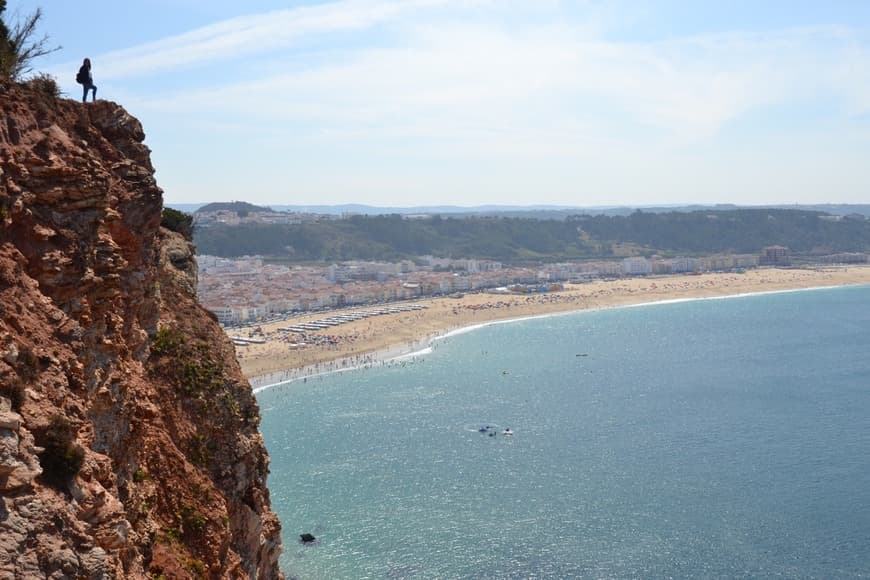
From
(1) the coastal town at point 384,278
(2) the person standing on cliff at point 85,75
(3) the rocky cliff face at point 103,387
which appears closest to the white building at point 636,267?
(1) the coastal town at point 384,278

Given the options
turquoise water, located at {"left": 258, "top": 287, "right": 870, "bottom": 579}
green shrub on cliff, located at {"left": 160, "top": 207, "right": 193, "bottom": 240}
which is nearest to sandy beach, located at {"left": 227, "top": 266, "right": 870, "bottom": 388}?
turquoise water, located at {"left": 258, "top": 287, "right": 870, "bottom": 579}

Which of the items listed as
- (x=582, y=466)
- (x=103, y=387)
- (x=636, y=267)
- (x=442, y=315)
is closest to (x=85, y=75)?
(x=103, y=387)

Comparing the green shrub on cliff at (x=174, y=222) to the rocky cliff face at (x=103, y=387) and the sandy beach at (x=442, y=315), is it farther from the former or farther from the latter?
the sandy beach at (x=442, y=315)

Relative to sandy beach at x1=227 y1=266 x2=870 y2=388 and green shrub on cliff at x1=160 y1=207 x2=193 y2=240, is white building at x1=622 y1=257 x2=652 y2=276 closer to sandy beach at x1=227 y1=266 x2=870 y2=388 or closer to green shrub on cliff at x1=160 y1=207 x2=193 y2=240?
sandy beach at x1=227 y1=266 x2=870 y2=388

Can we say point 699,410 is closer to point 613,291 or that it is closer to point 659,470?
point 659,470

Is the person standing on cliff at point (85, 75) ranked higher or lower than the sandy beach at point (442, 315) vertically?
higher
